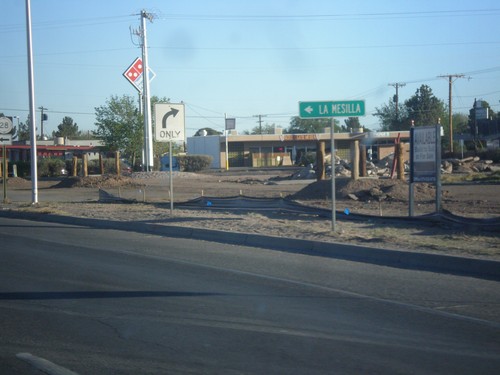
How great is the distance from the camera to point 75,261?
1210cm

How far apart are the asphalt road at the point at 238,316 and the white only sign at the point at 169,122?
7.08 m

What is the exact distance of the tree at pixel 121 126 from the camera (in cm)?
5734

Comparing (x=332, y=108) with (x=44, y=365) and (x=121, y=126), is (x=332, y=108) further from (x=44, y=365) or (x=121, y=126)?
(x=121, y=126)

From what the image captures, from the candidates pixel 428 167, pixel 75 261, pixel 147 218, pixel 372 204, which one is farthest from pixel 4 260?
pixel 372 204

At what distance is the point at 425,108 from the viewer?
93375mm

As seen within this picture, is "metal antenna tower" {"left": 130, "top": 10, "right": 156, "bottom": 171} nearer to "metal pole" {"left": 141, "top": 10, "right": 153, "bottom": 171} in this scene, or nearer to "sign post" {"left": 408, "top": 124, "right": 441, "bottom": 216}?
"metal pole" {"left": 141, "top": 10, "right": 153, "bottom": 171}

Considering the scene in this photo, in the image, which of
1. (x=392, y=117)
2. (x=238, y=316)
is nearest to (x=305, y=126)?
(x=392, y=117)

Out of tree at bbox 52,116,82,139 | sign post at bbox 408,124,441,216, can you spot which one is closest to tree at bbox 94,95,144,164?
sign post at bbox 408,124,441,216

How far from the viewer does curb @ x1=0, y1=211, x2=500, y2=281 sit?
425 inches

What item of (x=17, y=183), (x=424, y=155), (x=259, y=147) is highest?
(x=259, y=147)

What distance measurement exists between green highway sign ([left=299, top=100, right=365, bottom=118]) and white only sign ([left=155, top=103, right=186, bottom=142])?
19.8 feet

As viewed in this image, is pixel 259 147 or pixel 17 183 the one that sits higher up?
pixel 259 147

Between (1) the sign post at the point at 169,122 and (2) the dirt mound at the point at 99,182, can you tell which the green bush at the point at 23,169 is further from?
(1) the sign post at the point at 169,122

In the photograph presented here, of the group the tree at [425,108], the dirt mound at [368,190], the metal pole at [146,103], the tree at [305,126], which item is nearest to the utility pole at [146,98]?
the metal pole at [146,103]
